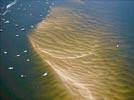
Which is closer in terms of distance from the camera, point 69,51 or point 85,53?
point 85,53

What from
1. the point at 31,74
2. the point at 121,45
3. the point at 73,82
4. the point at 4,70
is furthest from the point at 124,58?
the point at 4,70

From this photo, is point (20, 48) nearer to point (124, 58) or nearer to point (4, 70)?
point (4, 70)

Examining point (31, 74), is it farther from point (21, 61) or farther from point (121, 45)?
point (121, 45)

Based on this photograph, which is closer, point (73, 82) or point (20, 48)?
point (73, 82)

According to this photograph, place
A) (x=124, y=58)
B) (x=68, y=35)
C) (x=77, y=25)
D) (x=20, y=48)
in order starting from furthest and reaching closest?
(x=77, y=25), (x=68, y=35), (x=20, y=48), (x=124, y=58)

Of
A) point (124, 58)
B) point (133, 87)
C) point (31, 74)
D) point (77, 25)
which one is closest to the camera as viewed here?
point (133, 87)

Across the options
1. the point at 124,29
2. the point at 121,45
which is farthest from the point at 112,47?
the point at 124,29
